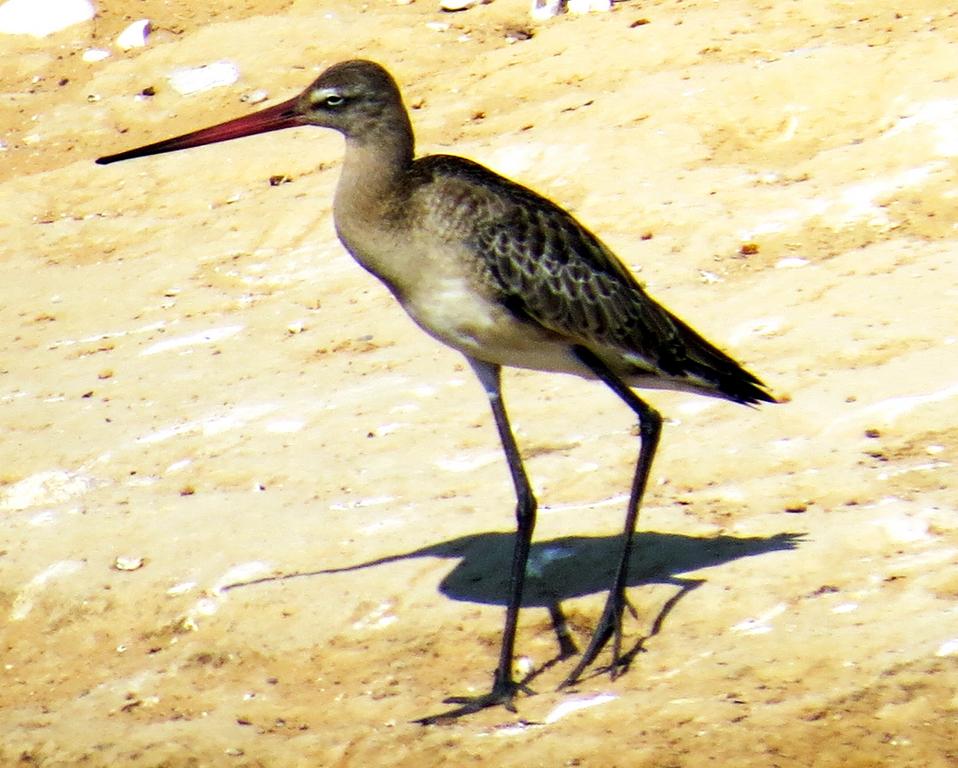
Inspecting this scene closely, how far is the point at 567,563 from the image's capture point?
265 inches

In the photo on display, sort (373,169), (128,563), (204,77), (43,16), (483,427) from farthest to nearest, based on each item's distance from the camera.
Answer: (43,16)
(204,77)
(483,427)
(128,563)
(373,169)

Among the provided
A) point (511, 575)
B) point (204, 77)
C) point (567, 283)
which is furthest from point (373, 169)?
point (204, 77)

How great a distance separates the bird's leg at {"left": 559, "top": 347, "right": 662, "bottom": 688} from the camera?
19.7 feet

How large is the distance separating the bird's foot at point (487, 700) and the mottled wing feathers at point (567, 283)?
125 centimetres

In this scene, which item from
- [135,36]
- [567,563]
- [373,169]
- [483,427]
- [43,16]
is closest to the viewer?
[373,169]

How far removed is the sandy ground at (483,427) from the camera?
19.1 feet

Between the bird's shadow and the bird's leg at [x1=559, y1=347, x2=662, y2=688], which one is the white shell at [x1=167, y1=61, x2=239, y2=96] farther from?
the bird's leg at [x1=559, y1=347, x2=662, y2=688]

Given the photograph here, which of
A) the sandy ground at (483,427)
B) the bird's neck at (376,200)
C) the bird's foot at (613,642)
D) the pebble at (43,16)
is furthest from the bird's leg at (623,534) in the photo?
the pebble at (43,16)

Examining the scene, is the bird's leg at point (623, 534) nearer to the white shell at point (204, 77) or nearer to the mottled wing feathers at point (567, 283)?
the mottled wing feathers at point (567, 283)

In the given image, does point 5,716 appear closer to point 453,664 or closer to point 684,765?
point 453,664

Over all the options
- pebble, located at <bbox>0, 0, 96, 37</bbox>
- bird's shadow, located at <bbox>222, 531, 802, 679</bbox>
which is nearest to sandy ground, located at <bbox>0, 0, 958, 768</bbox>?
bird's shadow, located at <bbox>222, 531, 802, 679</bbox>

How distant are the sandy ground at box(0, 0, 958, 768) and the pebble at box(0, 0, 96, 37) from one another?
124 cm

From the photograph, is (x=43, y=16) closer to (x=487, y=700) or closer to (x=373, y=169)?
(x=373, y=169)

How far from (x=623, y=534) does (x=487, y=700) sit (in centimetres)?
82
